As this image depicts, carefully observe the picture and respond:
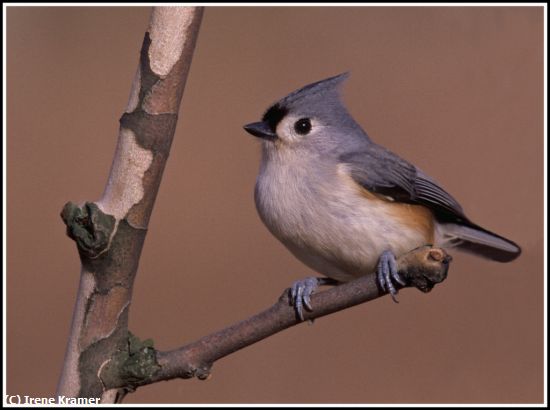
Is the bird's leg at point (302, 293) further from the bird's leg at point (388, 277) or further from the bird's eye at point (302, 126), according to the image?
the bird's eye at point (302, 126)

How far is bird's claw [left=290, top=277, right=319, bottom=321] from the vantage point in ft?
3.07

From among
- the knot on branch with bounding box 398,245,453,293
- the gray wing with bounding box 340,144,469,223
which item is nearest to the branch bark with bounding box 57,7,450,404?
the knot on branch with bounding box 398,245,453,293

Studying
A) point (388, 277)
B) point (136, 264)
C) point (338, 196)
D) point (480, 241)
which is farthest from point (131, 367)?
point (480, 241)

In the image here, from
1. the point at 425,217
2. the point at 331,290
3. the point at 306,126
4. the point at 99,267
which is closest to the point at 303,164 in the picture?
the point at 306,126

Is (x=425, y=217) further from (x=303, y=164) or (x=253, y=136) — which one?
(x=253, y=136)

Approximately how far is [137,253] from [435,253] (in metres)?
0.41

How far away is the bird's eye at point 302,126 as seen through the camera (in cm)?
134

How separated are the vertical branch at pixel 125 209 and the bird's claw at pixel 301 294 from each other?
0.79ft

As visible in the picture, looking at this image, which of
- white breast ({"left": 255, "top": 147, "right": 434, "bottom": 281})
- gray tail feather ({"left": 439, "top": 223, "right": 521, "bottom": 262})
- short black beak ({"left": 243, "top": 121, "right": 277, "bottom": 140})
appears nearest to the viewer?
white breast ({"left": 255, "top": 147, "right": 434, "bottom": 281})

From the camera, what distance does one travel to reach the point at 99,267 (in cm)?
90

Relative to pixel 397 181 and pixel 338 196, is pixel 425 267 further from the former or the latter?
pixel 397 181

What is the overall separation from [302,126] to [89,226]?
0.60m

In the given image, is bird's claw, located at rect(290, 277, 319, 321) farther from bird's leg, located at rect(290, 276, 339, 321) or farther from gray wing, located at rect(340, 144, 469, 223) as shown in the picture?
gray wing, located at rect(340, 144, 469, 223)

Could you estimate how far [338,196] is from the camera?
121 cm
